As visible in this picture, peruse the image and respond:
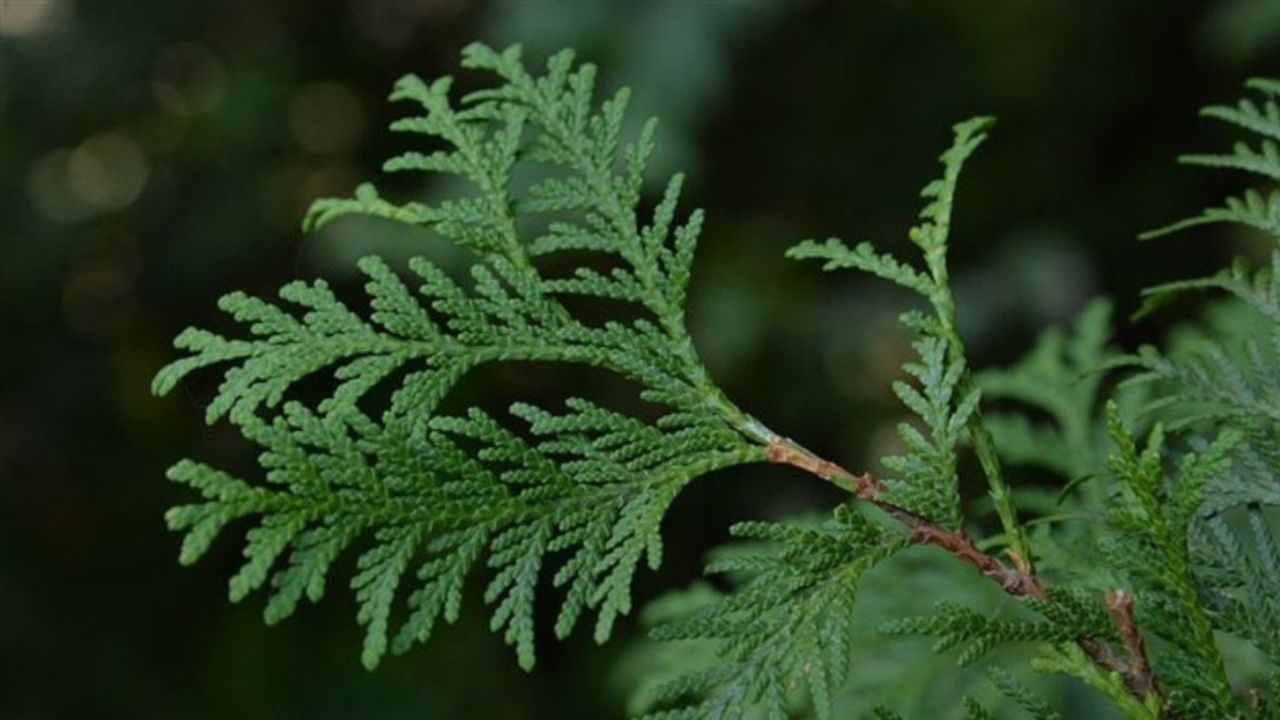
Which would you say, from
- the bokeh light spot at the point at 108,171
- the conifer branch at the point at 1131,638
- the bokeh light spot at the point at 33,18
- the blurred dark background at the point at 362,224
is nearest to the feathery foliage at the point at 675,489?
the conifer branch at the point at 1131,638

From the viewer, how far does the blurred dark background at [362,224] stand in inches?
106

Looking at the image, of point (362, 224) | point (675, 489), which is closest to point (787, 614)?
point (675, 489)

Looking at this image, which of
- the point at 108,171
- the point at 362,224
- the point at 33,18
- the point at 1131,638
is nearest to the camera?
the point at 1131,638

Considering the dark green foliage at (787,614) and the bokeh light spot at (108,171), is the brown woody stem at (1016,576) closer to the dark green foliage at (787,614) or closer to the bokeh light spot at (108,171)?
the dark green foliage at (787,614)

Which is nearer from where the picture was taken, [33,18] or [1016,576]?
[1016,576]

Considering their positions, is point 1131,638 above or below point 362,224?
below

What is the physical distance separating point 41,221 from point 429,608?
2.76 m

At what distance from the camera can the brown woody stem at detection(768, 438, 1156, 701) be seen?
614mm

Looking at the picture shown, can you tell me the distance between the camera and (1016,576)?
630 mm

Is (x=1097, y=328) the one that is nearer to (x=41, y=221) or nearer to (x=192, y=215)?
(x=192, y=215)

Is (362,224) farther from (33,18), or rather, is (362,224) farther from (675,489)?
(675,489)

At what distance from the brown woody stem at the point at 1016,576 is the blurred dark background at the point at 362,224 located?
6.29ft

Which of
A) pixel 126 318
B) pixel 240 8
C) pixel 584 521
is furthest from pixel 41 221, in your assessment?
pixel 584 521

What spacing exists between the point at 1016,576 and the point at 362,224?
1.98 meters
